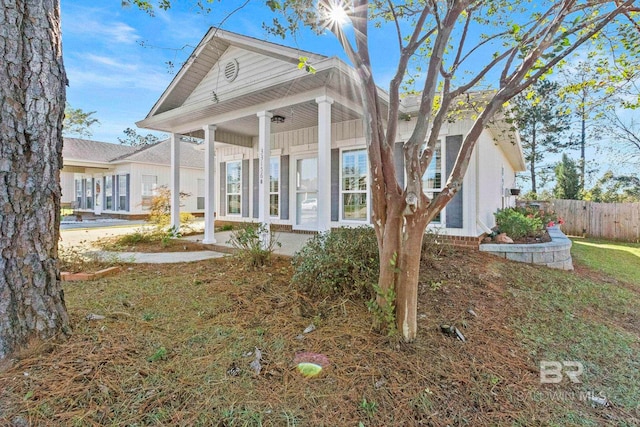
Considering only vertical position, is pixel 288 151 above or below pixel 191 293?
above

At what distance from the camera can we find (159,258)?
18.6ft

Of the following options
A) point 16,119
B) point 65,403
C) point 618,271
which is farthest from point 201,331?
point 618,271

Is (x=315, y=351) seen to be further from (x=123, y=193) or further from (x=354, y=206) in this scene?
(x=123, y=193)

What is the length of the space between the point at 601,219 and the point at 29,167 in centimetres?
1657

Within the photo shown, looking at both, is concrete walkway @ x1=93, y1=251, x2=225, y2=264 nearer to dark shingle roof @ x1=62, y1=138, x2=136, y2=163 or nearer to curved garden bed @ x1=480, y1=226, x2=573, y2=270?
curved garden bed @ x1=480, y1=226, x2=573, y2=270

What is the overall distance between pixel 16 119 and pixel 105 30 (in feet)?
13.2

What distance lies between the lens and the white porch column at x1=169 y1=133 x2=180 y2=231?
7.92 meters

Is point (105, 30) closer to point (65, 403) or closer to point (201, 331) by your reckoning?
point (201, 331)

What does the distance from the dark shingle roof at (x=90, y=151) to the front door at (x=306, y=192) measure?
13.2 m

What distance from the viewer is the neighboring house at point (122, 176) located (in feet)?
52.5

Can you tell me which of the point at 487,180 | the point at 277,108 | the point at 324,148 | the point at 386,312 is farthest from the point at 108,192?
the point at 386,312

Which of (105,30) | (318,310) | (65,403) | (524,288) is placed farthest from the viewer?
(105,30)

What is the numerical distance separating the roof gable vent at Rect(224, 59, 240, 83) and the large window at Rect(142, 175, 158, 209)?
1227 centimetres

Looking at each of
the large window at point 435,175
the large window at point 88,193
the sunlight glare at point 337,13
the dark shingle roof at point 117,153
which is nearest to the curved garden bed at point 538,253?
the large window at point 435,175
